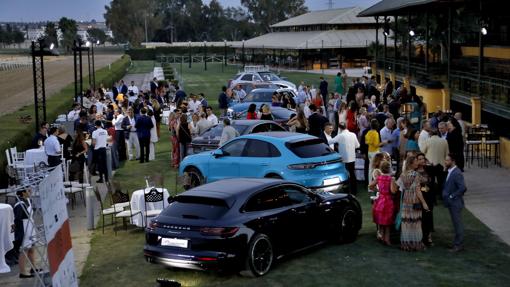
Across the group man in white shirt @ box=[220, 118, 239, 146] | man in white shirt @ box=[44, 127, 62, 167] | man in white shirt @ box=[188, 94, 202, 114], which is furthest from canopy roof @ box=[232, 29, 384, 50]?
man in white shirt @ box=[44, 127, 62, 167]

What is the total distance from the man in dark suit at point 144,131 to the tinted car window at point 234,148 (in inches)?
242

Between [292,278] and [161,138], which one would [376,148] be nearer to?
[292,278]

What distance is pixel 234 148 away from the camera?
17859 mm

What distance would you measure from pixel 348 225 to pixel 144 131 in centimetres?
1133

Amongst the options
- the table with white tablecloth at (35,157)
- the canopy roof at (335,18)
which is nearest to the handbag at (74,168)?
the table with white tablecloth at (35,157)

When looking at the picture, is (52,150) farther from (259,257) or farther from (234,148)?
(259,257)

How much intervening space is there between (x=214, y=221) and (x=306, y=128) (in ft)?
34.9

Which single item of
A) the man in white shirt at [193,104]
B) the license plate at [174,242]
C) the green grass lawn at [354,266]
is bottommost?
the green grass lawn at [354,266]

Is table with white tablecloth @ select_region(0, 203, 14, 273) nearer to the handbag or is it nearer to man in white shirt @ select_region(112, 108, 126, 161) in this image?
the handbag

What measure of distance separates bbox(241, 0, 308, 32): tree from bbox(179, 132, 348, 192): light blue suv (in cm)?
13692

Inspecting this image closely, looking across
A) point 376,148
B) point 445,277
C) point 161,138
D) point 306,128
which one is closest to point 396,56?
point 161,138

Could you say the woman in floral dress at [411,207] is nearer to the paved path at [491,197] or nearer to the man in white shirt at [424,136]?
the paved path at [491,197]

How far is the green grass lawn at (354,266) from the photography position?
1177cm

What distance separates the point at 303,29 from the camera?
97875mm
